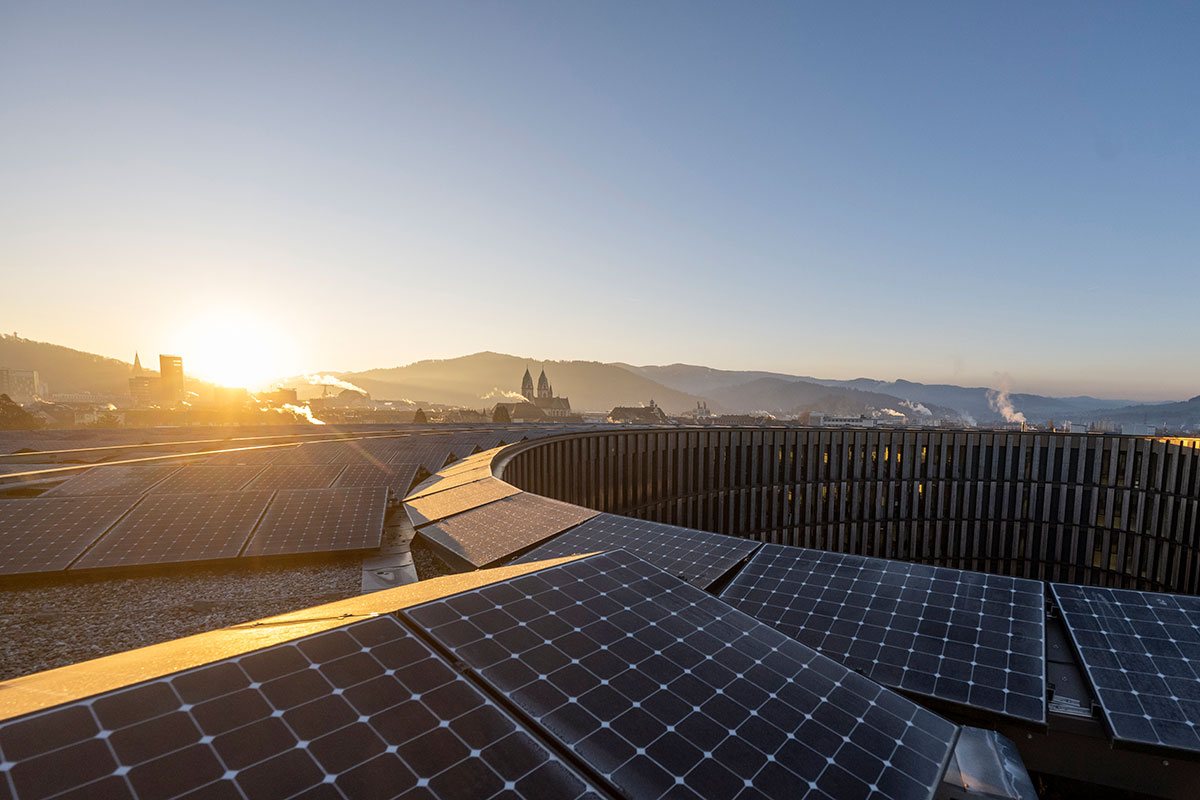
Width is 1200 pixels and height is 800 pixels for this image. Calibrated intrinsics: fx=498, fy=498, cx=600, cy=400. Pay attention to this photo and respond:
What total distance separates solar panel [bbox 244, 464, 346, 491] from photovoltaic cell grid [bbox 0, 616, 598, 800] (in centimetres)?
2147

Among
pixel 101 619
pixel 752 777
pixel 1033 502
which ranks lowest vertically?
pixel 1033 502

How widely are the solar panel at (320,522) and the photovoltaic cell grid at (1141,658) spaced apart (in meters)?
20.6

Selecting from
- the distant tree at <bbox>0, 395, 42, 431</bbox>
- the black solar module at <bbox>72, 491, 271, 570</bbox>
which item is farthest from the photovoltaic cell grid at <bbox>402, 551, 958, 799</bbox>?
the distant tree at <bbox>0, 395, 42, 431</bbox>

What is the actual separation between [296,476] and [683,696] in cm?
2660

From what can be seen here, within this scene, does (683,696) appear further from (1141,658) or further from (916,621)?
(1141,658)

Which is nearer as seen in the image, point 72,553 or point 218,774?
point 218,774

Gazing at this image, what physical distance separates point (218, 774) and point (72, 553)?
18.8 m

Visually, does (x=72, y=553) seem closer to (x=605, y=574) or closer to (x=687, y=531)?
(x=605, y=574)

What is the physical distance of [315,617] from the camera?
26.0 ft

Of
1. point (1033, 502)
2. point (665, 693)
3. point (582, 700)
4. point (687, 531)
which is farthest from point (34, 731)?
point (1033, 502)

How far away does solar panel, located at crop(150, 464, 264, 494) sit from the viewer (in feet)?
74.3

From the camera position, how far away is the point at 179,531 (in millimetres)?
18641

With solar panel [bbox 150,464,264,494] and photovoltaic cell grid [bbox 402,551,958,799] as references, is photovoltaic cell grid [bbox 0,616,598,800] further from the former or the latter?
solar panel [bbox 150,464,264,494]

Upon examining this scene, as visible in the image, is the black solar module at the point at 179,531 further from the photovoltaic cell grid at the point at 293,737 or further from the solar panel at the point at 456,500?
the photovoltaic cell grid at the point at 293,737
